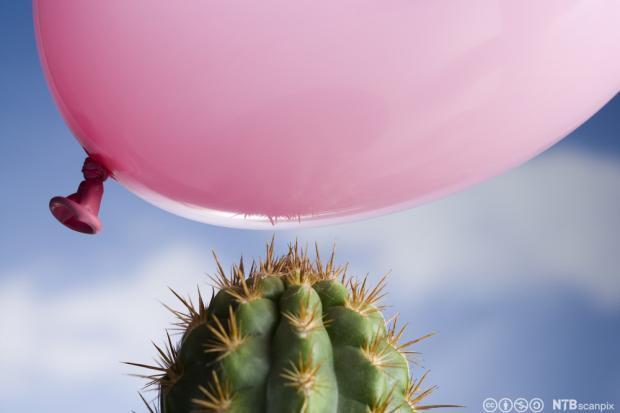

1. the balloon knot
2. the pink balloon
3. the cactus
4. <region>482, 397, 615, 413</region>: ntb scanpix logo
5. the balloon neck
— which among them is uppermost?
<region>482, 397, 615, 413</region>: ntb scanpix logo

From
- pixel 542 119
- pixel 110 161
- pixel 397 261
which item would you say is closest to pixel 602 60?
pixel 542 119

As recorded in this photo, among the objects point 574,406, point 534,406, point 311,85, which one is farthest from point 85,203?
point 574,406

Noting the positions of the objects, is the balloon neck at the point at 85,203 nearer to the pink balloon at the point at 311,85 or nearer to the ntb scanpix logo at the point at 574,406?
the pink balloon at the point at 311,85

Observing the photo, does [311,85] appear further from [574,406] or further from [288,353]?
[574,406]

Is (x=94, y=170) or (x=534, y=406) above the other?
(x=534, y=406)

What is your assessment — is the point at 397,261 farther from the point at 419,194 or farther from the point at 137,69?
the point at 137,69

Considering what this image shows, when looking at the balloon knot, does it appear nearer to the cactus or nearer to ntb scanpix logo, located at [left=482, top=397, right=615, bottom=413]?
the cactus

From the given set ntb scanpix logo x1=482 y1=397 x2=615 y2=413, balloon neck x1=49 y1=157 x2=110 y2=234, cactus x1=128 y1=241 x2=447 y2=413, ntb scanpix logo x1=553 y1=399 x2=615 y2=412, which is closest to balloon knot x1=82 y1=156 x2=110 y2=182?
balloon neck x1=49 y1=157 x2=110 y2=234
